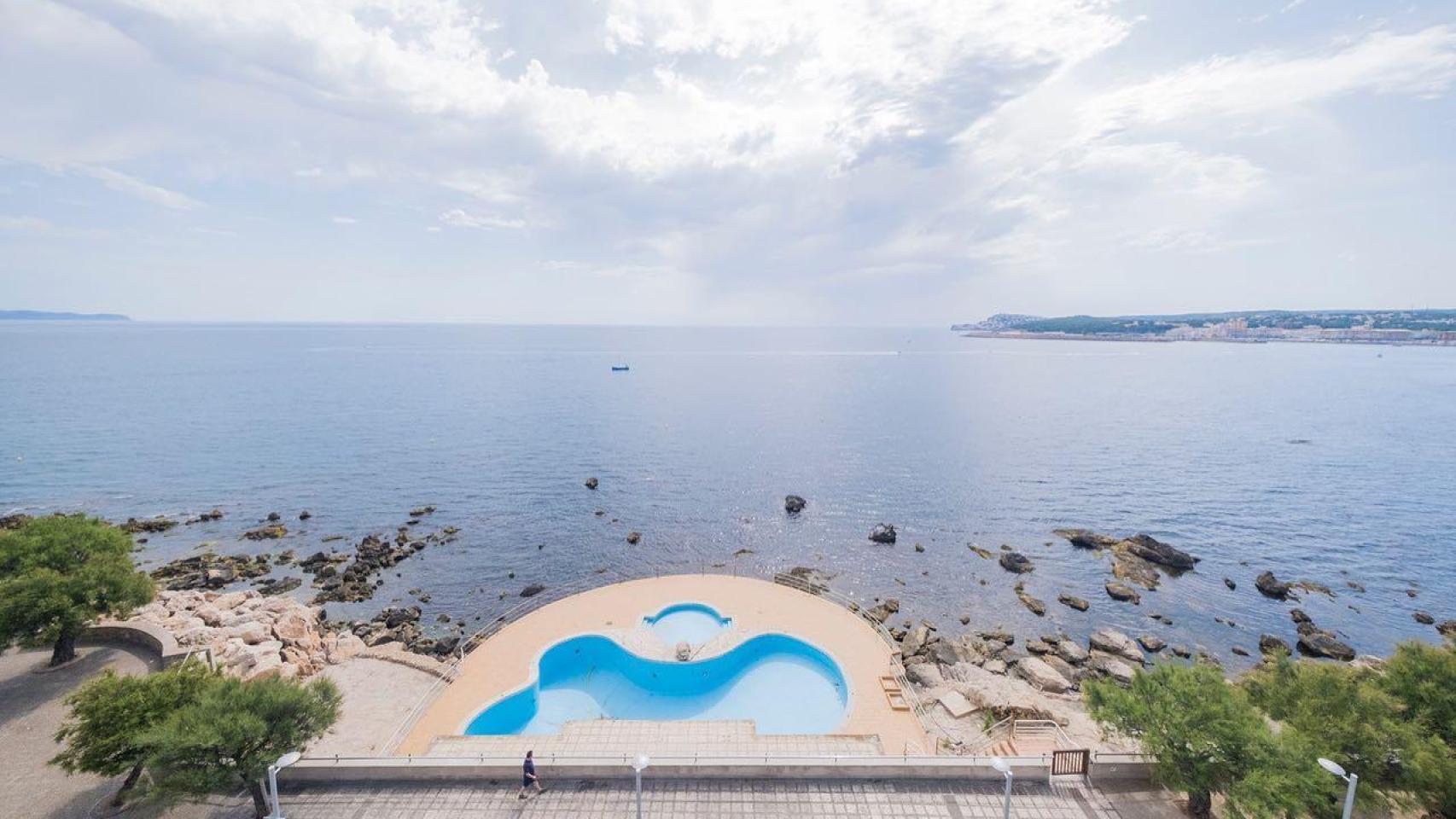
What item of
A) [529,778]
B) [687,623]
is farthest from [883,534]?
[529,778]

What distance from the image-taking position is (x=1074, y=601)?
123 feet

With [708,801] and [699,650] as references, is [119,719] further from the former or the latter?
[699,650]

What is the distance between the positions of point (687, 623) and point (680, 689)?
4207 mm

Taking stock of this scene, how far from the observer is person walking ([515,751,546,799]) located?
15.5 meters

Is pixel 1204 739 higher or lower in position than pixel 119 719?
lower

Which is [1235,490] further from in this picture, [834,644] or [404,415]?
[404,415]

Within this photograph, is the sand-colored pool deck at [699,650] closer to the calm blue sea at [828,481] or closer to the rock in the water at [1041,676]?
the rock in the water at [1041,676]

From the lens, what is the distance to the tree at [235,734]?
13.5 m

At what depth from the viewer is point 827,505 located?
56312mm

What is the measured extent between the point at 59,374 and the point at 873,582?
186 metres

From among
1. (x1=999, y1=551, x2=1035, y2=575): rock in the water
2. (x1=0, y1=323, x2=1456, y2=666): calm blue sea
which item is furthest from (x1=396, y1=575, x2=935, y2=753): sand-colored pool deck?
(x1=999, y1=551, x2=1035, y2=575): rock in the water

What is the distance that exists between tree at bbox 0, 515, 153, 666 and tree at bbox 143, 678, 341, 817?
421 inches

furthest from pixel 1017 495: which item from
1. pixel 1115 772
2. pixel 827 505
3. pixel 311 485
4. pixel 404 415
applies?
pixel 404 415

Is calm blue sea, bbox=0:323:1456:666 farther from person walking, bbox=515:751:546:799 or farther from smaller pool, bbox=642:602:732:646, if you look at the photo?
person walking, bbox=515:751:546:799
